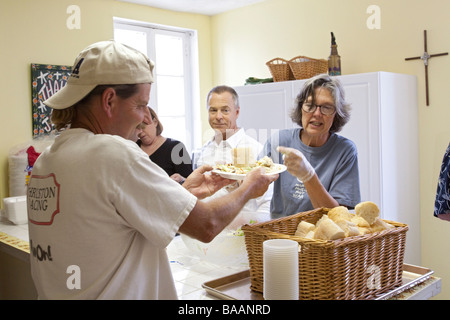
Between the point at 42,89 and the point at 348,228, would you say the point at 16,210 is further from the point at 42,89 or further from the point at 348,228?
the point at 348,228

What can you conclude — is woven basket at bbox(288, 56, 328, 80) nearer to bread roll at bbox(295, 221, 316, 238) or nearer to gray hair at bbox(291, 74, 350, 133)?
gray hair at bbox(291, 74, 350, 133)

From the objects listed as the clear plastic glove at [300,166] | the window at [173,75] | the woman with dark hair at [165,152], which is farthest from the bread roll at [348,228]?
the window at [173,75]

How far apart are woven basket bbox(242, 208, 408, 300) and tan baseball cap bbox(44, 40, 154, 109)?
1.86 ft

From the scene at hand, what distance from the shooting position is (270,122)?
359cm

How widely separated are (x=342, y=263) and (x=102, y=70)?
31.0 inches

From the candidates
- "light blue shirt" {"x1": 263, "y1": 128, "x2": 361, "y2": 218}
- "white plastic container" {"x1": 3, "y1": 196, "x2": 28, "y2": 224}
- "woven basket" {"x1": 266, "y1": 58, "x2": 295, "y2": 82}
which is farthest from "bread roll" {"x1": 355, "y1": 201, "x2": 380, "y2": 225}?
"woven basket" {"x1": 266, "y1": 58, "x2": 295, "y2": 82}

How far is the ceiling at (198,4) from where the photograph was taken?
13.9 ft

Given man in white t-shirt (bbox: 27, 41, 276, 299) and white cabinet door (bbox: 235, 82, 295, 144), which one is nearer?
man in white t-shirt (bbox: 27, 41, 276, 299)

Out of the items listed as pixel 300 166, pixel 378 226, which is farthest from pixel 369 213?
pixel 300 166

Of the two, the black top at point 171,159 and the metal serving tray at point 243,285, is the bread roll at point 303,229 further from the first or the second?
the black top at point 171,159

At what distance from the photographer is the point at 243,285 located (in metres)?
1.39

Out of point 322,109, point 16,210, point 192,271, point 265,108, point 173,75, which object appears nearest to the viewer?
point 192,271

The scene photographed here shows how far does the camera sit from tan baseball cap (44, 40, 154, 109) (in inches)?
41.3
